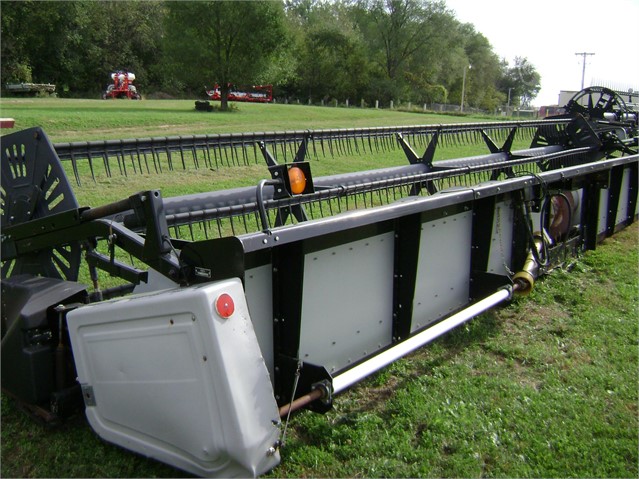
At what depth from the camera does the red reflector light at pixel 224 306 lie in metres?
2.21

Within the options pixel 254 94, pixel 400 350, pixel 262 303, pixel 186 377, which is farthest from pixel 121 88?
pixel 186 377

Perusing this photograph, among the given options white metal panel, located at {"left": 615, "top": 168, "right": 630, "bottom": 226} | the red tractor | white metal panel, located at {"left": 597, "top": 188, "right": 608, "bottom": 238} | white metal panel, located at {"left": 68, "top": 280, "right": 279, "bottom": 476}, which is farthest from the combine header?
the red tractor

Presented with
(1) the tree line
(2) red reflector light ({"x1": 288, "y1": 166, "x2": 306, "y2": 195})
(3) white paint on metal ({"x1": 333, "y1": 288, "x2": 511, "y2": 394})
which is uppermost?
(1) the tree line

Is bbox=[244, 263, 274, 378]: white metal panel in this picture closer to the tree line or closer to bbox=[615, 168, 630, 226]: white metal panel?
bbox=[615, 168, 630, 226]: white metal panel

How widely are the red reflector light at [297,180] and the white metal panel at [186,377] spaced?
2.62ft

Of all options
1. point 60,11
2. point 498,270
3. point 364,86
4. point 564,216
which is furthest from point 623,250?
point 364,86

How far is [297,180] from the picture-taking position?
2.99 metres

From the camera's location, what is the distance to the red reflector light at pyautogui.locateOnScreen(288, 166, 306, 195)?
296cm

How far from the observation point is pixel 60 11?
3894 cm

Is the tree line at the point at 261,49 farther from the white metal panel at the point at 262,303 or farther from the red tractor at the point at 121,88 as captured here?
the white metal panel at the point at 262,303

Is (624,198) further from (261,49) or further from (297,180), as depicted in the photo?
(261,49)

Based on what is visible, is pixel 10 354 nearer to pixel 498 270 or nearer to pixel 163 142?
pixel 163 142

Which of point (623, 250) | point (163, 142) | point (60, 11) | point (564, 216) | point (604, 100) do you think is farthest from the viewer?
point (60, 11)

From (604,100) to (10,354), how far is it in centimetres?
885
